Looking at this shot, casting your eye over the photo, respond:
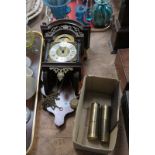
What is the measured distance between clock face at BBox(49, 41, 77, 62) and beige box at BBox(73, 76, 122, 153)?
106 mm

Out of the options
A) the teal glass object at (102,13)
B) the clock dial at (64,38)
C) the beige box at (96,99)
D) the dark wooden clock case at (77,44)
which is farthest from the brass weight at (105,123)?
the teal glass object at (102,13)

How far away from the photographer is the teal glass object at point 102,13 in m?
1.00

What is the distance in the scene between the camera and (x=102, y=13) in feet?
3.34

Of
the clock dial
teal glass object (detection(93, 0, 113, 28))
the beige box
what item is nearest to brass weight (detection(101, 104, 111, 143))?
the beige box

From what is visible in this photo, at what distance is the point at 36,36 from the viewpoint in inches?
38.8

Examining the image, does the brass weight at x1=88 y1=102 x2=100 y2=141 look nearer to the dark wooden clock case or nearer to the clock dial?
the dark wooden clock case

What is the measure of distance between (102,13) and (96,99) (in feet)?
1.47

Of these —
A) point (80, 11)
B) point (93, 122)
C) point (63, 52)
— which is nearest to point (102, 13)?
point (80, 11)

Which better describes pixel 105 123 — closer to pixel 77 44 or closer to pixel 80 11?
pixel 77 44

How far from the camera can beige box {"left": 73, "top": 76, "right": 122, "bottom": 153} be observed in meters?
0.70
